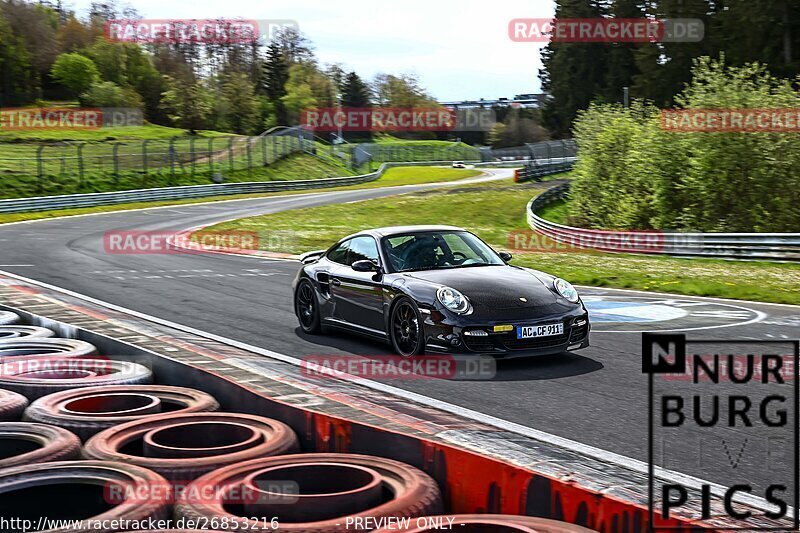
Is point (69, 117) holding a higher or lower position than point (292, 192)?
higher

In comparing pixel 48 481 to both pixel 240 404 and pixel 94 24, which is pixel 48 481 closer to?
pixel 240 404

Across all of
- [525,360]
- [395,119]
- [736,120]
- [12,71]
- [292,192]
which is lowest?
[292,192]

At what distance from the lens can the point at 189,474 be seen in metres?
4.47

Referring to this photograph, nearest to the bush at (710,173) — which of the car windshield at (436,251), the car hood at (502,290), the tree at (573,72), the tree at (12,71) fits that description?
the car windshield at (436,251)

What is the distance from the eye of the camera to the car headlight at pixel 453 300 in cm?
926

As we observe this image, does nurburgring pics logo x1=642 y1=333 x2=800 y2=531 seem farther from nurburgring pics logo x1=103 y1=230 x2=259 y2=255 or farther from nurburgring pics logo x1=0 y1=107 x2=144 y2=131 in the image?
nurburgring pics logo x1=0 y1=107 x2=144 y2=131

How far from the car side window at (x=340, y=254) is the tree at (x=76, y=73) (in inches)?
3777

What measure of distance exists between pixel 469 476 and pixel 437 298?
17.3 ft

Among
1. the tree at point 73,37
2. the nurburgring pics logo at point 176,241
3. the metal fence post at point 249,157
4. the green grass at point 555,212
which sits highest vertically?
the tree at point 73,37

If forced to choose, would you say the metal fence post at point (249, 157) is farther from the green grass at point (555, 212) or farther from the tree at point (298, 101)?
the tree at point (298, 101)

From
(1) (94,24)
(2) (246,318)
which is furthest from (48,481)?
(1) (94,24)

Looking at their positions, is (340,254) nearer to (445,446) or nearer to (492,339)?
(492,339)

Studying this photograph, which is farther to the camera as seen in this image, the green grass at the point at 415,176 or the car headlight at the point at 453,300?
the green grass at the point at 415,176

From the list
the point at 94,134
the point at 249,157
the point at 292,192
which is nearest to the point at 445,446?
the point at 292,192
